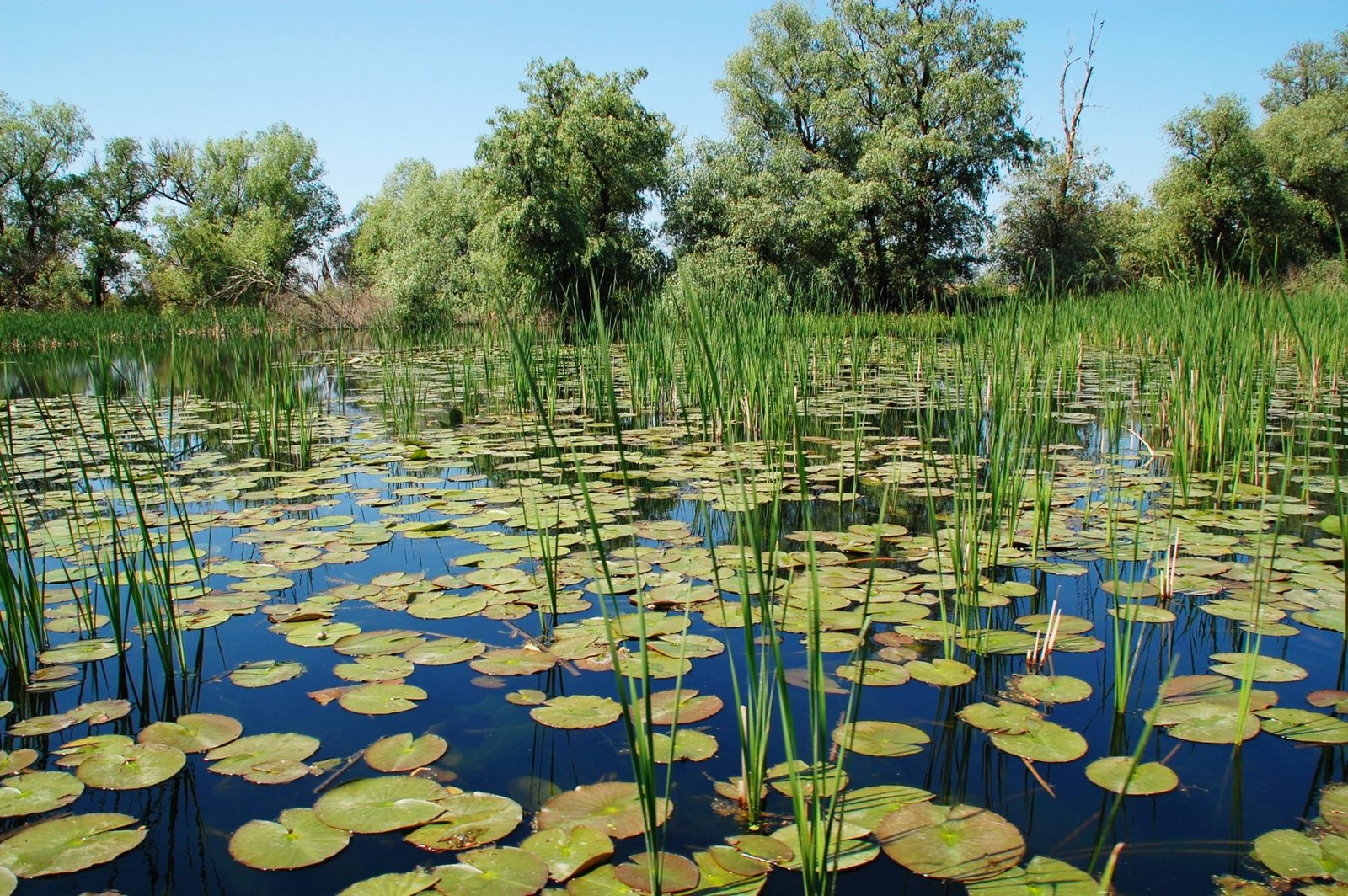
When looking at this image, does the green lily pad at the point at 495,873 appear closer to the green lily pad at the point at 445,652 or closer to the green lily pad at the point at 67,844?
the green lily pad at the point at 67,844

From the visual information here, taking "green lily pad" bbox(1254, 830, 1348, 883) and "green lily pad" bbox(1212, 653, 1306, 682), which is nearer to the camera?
"green lily pad" bbox(1254, 830, 1348, 883)

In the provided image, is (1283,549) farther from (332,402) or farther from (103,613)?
(332,402)

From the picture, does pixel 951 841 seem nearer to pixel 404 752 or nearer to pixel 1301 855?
pixel 1301 855

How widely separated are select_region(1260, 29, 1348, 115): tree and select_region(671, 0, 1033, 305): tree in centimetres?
1964

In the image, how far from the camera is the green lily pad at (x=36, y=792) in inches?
50.4

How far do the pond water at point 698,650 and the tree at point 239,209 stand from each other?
30018 mm

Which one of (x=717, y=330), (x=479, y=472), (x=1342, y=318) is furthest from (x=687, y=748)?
(x=1342, y=318)

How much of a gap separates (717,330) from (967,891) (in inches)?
131

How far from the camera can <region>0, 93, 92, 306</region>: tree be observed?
26.7 metres

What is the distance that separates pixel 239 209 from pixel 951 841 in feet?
128

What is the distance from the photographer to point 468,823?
1.25m

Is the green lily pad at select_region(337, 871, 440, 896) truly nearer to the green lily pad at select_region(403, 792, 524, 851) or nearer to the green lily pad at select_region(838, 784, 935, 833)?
the green lily pad at select_region(403, 792, 524, 851)

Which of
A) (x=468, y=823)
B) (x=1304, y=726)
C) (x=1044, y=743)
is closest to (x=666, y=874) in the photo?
(x=468, y=823)

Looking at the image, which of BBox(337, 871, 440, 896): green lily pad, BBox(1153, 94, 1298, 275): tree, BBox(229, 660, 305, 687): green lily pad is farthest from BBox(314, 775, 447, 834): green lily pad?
BBox(1153, 94, 1298, 275): tree
